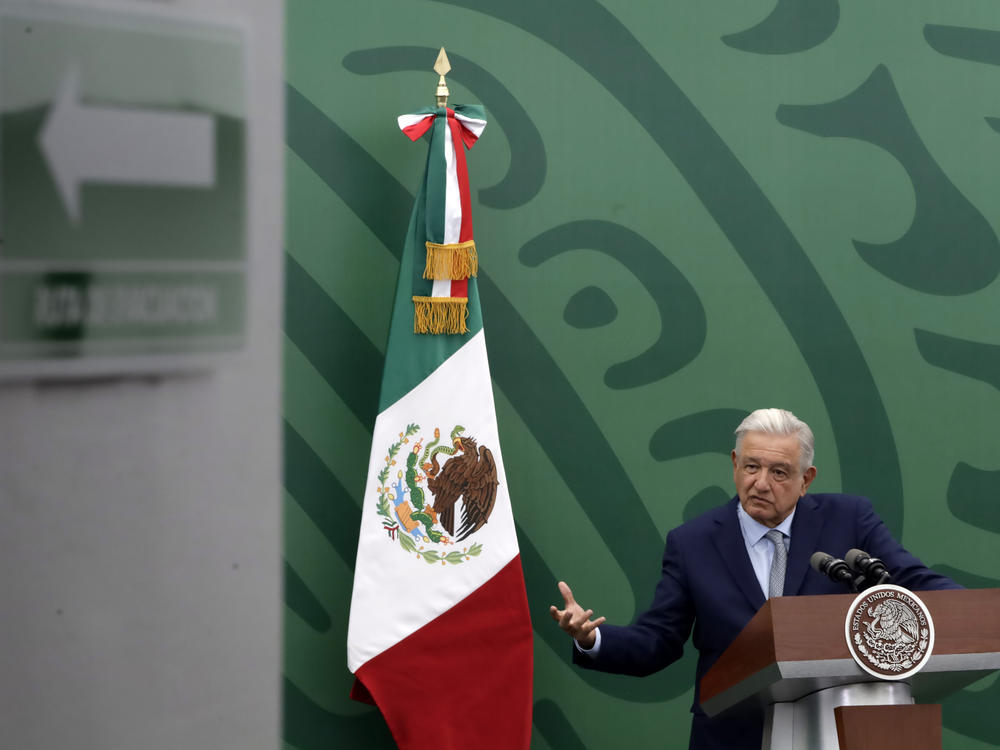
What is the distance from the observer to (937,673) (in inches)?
83.6

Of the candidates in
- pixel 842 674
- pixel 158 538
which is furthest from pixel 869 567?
pixel 158 538

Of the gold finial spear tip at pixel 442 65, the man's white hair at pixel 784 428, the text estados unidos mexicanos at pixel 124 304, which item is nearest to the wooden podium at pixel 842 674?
the man's white hair at pixel 784 428

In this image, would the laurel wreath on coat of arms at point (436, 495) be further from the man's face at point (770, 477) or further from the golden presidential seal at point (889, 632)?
the golden presidential seal at point (889, 632)

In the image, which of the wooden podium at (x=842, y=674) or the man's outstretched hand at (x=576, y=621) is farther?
the man's outstretched hand at (x=576, y=621)

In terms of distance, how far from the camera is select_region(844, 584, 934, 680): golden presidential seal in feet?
6.81

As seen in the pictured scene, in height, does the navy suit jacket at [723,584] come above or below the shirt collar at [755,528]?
below

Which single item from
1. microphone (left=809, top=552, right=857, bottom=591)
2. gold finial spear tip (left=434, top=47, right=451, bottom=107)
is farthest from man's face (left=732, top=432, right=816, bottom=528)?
gold finial spear tip (left=434, top=47, right=451, bottom=107)

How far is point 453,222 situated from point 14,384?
134 cm

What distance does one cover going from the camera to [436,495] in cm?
339

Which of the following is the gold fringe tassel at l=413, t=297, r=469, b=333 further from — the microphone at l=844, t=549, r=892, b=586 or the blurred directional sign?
the microphone at l=844, t=549, r=892, b=586

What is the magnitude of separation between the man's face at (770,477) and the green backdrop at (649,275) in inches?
48.0

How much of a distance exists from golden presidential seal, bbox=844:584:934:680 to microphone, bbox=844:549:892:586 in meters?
0.08

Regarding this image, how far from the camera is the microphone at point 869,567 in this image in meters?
2.19

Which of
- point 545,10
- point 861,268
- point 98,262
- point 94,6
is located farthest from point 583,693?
point 94,6
